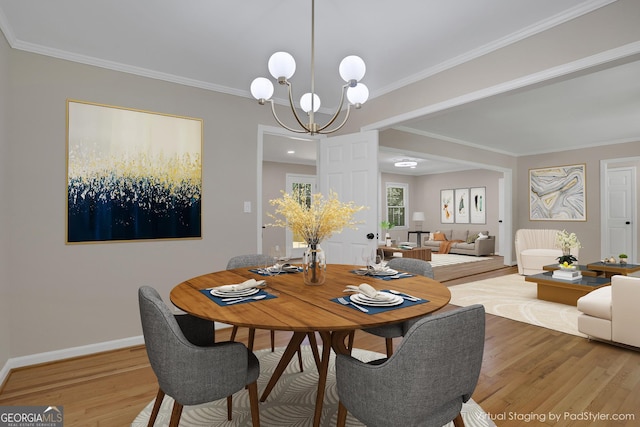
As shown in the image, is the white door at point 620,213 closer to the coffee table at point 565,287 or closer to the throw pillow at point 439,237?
the coffee table at point 565,287

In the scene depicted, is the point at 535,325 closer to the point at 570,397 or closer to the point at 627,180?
the point at 570,397

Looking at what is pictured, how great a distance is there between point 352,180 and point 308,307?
2.54m

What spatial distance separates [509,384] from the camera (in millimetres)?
2357

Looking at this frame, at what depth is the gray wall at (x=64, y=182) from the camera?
2.49 meters

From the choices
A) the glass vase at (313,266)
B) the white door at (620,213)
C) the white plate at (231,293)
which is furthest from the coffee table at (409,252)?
the white plate at (231,293)

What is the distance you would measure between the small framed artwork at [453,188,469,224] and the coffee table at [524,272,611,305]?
617 centimetres

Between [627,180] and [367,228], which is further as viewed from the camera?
[627,180]

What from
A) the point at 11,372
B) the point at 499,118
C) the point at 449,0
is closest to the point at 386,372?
the point at 449,0

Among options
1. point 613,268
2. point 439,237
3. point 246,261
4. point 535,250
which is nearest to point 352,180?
point 246,261

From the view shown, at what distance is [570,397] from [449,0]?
2691mm

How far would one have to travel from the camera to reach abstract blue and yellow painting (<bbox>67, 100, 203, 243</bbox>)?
2916 mm

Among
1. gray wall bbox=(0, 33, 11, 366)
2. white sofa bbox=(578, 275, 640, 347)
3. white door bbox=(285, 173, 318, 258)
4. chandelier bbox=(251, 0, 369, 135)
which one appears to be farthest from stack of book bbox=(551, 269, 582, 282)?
gray wall bbox=(0, 33, 11, 366)

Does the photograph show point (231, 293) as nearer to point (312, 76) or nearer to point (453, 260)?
point (312, 76)

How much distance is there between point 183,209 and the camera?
339 cm
